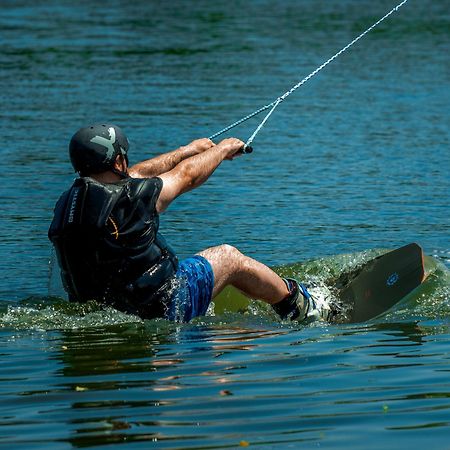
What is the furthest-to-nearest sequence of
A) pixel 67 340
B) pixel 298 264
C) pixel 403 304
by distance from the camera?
pixel 298 264 → pixel 403 304 → pixel 67 340

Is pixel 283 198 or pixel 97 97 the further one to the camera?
pixel 97 97

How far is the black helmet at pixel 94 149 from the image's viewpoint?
30.8 ft

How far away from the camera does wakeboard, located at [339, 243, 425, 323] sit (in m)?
10.7

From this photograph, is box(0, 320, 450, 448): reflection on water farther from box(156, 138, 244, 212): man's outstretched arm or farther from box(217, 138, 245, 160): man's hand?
box(217, 138, 245, 160): man's hand

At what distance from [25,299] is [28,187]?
16.7 feet

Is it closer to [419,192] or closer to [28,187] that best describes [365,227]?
[419,192]

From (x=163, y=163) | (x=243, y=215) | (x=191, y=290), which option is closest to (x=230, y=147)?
(x=163, y=163)

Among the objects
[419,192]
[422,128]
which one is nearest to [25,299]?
[419,192]

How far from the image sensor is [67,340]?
9.50 metres

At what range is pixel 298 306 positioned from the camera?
10.4m

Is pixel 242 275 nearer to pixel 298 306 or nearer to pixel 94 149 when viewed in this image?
pixel 298 306

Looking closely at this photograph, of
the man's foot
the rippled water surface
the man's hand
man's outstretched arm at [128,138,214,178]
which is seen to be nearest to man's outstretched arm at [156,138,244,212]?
the man's hand

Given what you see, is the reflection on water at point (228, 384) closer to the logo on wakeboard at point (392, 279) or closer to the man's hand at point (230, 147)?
the logo on wakeboard at point (392, 279)

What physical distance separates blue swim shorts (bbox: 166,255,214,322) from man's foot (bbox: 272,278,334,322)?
0.65 m
